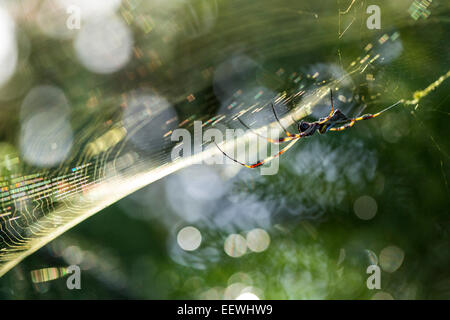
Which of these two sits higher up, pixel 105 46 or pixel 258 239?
pixel 105 46

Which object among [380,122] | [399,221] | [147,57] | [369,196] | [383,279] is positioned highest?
[147,57]

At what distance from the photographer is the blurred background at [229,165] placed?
1162 millimetres

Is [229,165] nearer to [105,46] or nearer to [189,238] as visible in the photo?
[189,238]

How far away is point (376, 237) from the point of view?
1641mm

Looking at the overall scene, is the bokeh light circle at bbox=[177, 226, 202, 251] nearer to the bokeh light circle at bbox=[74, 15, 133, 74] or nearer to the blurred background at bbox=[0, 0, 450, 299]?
the blurred background at bbox=[0, 0, 450, 299]

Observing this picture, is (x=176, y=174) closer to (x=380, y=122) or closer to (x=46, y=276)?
(x=46, y=276)

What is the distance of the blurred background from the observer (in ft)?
3.81

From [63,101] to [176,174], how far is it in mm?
1166

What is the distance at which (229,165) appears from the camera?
198 centimetres

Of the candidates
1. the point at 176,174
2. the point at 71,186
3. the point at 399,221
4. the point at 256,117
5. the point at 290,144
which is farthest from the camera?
the point at 176,174

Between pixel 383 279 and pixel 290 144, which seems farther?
pixel 290 144

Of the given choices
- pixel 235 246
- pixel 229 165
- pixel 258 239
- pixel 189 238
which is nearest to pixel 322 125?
pixel 229 165

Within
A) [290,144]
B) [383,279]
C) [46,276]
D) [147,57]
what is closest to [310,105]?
[290,144]

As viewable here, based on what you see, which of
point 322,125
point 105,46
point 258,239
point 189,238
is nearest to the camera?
point 105,46
